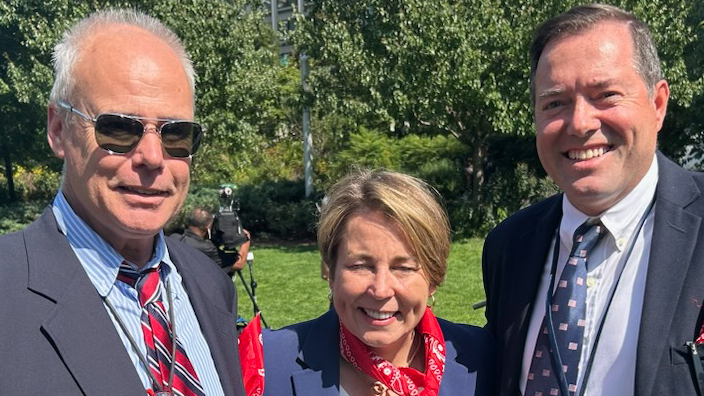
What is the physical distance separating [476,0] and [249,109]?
6.35 metres

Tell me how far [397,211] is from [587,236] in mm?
710

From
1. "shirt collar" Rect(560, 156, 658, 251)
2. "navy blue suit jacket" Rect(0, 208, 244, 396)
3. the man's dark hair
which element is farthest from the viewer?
the man's dark hair

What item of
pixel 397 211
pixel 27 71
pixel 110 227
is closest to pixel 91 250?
pixel 110 227

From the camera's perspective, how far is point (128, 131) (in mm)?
1980

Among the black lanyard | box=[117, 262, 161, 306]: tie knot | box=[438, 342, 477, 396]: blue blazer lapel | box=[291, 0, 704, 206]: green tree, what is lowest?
box=[438, 342, 477, 396]: blue blazer lapel

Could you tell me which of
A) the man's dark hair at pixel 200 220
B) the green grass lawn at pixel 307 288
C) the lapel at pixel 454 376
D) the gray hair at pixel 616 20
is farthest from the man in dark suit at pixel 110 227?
the green grass lawn at pixel 307 288

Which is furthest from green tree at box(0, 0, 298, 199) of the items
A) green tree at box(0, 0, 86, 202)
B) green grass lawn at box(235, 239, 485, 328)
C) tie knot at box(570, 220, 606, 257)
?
tie knot at box(570, 220, 606, 257)

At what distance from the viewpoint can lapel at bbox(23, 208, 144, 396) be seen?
1793 mm

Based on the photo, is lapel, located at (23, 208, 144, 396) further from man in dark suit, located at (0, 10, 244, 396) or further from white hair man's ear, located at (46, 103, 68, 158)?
white hair man's ear, located at (46, 103, 68, 158)

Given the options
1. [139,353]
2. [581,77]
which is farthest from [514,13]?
[139,353]

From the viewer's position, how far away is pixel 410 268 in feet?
7.87

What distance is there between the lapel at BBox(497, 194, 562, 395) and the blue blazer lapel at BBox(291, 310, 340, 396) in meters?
0.66

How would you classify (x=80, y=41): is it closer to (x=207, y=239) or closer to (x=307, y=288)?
(x=207, y=239)

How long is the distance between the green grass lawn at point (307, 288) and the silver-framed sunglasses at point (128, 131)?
6355 millimetres
